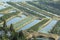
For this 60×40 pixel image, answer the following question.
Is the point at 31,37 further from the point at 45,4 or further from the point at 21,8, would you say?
the point at 45,4

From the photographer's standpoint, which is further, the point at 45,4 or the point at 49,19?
the point at 45,4

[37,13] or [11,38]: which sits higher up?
[37,13]

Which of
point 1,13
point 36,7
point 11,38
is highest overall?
point 36,7

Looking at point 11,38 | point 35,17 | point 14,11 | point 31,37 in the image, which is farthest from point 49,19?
point 11,38

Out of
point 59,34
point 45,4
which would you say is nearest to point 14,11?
point 45,4

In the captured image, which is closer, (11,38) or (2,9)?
(11,38)

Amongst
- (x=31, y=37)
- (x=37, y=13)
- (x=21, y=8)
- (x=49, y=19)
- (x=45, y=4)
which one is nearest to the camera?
(x=31, y=37)

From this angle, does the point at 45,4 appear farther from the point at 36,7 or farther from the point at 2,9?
the point at 2,9

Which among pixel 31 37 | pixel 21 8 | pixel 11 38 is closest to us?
pixel 11 38

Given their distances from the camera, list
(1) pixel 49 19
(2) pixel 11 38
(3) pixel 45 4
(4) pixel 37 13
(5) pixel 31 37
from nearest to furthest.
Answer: (2) pixel 11 38 → (5) pixel 31 37 → (1) pixel 49 19 → (4) pixel 37 13 → (3) pixel 45 4
